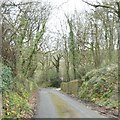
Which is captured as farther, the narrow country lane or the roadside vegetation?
the roadside vegetation

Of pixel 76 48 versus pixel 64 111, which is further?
pixel 76 48

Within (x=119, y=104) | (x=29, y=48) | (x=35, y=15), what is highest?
(x=35, y=15)

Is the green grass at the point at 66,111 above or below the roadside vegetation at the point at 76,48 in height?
below

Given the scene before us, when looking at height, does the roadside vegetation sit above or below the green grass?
above

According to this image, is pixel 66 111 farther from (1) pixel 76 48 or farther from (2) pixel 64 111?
(1) pixel 76 48

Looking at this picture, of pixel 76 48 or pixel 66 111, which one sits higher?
pixel 76 48

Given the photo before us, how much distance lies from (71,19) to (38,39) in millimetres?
15513

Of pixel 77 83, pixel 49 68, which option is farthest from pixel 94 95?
pixel 49 68

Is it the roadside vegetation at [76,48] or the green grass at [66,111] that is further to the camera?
the roadside vegetation at [76,48]

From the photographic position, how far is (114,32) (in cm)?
4128

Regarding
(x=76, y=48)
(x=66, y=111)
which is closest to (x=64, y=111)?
(x=66, y=111)

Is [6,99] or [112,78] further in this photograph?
[112,78]

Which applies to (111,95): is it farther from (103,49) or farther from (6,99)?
(103,49)

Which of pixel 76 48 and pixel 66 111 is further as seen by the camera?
pixel 76 48
